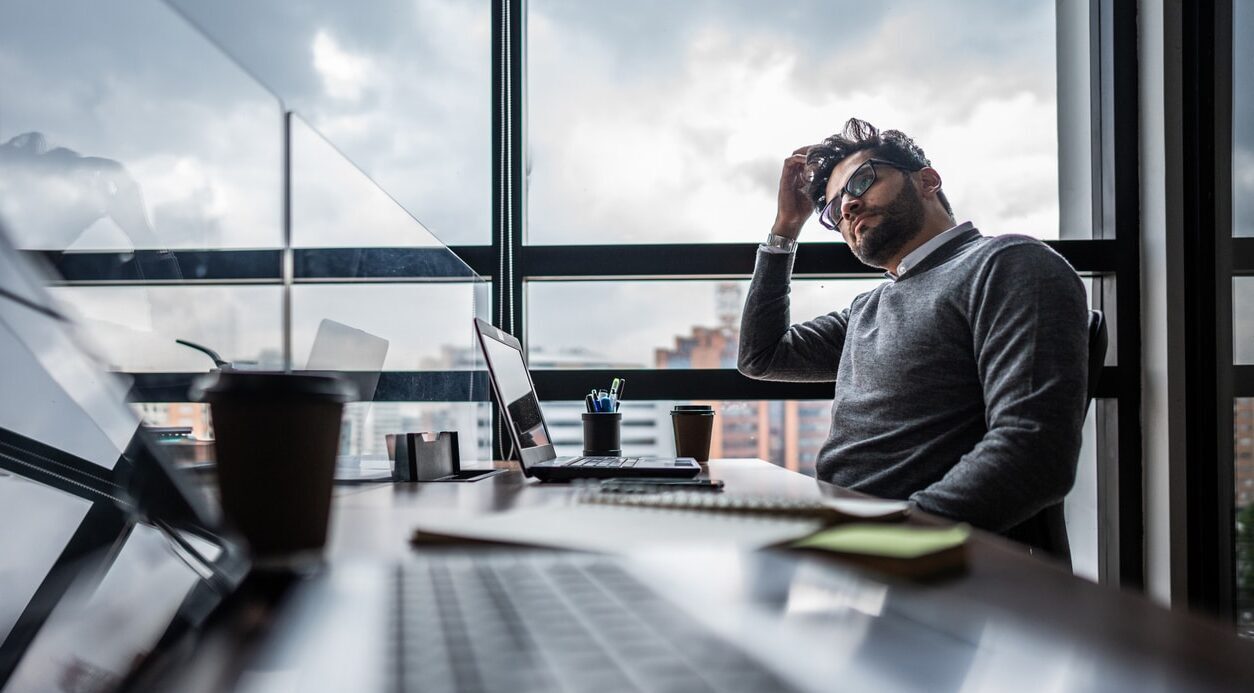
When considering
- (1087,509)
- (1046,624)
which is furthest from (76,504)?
(1087,509)

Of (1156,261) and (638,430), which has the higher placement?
(1156,261)

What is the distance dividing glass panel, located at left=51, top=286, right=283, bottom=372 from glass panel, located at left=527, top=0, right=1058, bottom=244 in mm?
1360

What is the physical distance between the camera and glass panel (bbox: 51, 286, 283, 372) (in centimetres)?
68

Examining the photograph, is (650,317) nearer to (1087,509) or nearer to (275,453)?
(1087,509)

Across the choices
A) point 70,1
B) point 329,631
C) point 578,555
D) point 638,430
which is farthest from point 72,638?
point 638,430

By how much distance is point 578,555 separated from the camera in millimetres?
579

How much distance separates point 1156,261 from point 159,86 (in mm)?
2293

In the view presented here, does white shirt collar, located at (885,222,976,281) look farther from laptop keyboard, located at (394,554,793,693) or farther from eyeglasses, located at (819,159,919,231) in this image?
laptop keyboard, located at (394,554,793,693)

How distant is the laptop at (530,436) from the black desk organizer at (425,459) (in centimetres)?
9

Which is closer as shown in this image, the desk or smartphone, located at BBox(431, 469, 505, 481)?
the desk

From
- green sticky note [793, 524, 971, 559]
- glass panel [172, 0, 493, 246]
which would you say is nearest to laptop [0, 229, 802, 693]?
green sticky note [793, 524, 971, 559]

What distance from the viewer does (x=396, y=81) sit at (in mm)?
1811

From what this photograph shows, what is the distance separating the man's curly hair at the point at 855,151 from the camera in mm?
1863

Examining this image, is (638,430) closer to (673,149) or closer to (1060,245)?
(673,149)
